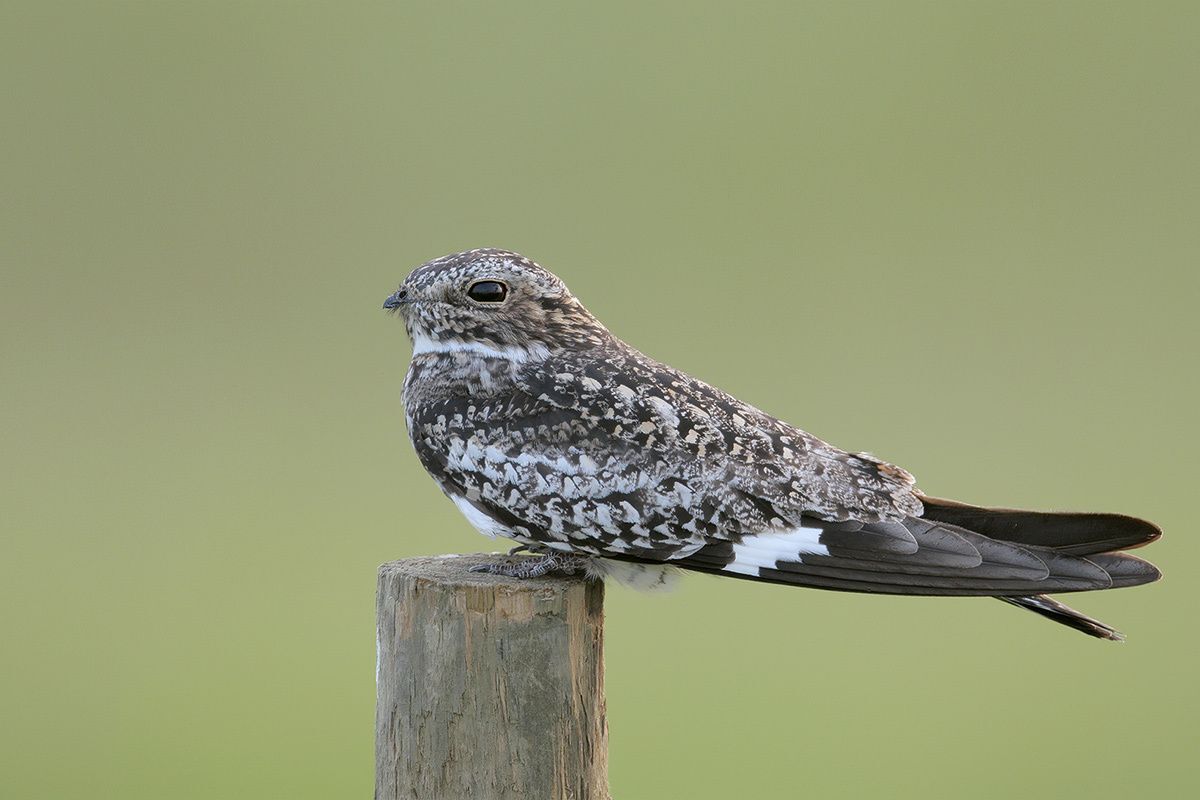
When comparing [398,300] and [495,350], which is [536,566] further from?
[398,300]

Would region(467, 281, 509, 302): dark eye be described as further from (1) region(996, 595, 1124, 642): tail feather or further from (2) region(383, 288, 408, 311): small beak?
(1) region(996, 595, 1124, 642): tail feather

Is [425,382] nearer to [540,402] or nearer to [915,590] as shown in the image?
[540,402]

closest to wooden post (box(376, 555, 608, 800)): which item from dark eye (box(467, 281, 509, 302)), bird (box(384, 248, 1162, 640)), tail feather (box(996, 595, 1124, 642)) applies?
bird (box(384, 248, 1162, 640))

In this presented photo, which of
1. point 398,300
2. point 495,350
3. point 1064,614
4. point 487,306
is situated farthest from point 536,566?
point 1064,614

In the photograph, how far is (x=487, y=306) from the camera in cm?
419

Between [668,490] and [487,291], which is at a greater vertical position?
[487,291]

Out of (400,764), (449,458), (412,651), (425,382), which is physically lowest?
(400,764)

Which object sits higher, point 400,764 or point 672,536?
point 672,536

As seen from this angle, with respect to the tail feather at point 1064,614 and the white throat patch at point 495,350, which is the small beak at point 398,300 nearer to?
the white throat patch at point 495,350

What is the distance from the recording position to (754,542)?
380 centimetres

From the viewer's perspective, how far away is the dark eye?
422cm

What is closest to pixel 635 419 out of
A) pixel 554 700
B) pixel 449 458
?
pixel 449 458

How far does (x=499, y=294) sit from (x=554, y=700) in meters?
1.48

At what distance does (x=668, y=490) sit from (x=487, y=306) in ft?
3.03
